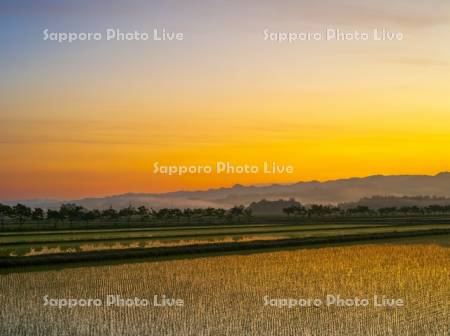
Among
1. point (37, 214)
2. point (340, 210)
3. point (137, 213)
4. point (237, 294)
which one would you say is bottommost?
point (237, 294)

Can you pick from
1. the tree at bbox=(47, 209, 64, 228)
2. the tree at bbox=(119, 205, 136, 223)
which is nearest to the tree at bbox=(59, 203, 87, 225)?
the tree at bbox=(47, 209, 64, 228)

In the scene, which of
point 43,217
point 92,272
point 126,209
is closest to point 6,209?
point 43,217

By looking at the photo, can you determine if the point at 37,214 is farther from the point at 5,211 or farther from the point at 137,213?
the point at 137,213

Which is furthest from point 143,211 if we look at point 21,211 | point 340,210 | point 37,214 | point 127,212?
point 340,210

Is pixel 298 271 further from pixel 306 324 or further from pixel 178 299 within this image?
pixel 306 324

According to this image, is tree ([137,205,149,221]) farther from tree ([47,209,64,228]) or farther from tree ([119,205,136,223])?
tree ([47,209,64,228])

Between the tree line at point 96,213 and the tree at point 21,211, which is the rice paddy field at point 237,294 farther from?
the tree at point 21,211

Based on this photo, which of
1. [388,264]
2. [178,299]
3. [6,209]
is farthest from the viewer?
[6,209]

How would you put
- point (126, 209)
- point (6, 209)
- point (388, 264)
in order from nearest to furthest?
point (388, 264)
point (6, 209)
point (126, 209)

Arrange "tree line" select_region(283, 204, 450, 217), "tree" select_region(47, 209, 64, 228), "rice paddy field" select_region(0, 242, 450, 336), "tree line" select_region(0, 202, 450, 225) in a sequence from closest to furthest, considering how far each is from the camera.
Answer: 1. "rice paddy field" select_region(0, 242, 450, 336)
2. "tree line" select_region(0, 202, 450, 225)
3. "tree" select_region(47, 209, 64, 228)
4. "tree line" select_region(283, 204, 450, 217)
